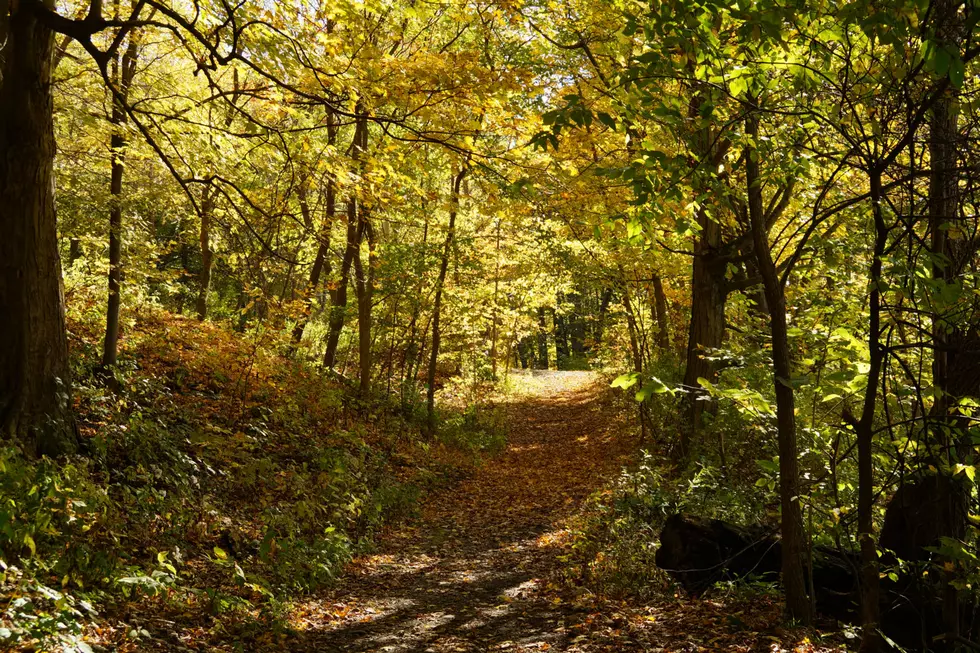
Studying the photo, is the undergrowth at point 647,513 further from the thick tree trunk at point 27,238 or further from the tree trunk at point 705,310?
the thick tree trunk at point 27,238

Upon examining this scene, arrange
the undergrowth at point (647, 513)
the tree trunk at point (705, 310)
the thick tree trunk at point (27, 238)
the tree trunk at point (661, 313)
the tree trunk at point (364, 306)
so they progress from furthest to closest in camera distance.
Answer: the tree trunk at point (661, 313), the tree trunk at point (364, 306), the tree trunk at point (705, 310), the undergrowth at point (647, 513), the thick tree trunk at point (27, 238)

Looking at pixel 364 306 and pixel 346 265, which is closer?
pixel 346 265

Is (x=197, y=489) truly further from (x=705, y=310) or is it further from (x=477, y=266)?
(x=705, y=310)

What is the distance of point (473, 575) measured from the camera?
7.55m

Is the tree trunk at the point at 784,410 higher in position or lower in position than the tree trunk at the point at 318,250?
lower

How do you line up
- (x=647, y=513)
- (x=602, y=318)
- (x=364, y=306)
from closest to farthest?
(x=647, y=513), (x=364, y=306), (x=602, y=318)

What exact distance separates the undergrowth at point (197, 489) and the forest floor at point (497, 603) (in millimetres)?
473

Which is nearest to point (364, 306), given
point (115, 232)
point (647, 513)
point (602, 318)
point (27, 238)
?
point (115, 232)

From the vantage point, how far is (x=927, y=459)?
370 centimetres

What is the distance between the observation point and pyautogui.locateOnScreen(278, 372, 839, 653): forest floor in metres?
5.13

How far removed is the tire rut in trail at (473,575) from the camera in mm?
5531

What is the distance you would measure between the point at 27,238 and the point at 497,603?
579 centimetres

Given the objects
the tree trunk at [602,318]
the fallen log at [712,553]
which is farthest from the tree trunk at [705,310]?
the tree trunk at [602,318]

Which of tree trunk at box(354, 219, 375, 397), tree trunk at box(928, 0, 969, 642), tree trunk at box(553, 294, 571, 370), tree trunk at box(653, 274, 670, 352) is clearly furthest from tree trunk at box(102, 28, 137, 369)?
tree trunk at box(553, 294, 571, 370)
